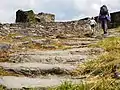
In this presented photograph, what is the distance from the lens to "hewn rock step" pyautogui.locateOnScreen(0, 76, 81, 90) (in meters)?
5.51

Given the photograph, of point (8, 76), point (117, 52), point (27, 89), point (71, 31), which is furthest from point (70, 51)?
point (71, 31)

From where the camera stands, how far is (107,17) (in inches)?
565

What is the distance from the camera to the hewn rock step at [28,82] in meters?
5.51

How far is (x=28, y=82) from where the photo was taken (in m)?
5.71

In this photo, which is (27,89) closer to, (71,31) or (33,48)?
(33,48)

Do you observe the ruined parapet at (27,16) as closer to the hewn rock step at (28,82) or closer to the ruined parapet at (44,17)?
the ruined parapet at (44,17)

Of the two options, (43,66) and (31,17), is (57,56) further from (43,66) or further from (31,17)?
(31,17)

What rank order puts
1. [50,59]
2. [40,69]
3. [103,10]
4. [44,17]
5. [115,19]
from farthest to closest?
[115,19], [44,17], [103,10], [50,59], [40,69]

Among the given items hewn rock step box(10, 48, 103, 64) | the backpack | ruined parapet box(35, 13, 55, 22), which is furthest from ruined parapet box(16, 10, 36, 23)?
hewn rock step box(10, 48, 103, 64)

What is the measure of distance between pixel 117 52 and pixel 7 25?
10.8m

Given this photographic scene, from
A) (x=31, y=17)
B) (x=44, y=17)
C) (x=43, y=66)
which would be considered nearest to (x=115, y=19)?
(x=44, y=17)

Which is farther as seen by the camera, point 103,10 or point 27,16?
point 27,16

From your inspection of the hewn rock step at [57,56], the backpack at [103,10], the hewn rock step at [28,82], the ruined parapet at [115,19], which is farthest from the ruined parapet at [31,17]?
the hewn rock step at [28,82]

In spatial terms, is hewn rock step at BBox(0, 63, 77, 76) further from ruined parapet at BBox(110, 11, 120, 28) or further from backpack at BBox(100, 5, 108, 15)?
ruined parapet at BBox(110, 11, 120, 28)
